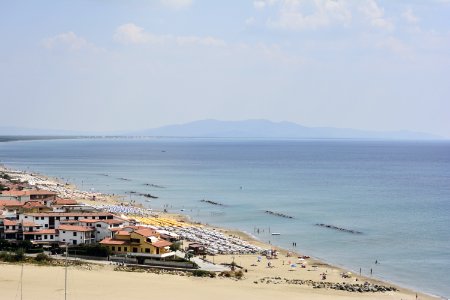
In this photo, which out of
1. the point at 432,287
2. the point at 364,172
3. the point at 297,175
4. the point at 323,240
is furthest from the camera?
the point at 364,172

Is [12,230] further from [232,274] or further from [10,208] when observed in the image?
[232,274]

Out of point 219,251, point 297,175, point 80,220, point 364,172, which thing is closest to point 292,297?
point 219,251

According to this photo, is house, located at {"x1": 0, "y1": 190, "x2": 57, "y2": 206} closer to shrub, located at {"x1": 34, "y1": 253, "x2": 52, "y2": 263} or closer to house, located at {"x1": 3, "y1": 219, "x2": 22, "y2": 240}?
house, located at {"x1": 3, "y1": 219, "x2": 22, "y2": 240}

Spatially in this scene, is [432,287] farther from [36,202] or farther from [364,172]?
[364,172]

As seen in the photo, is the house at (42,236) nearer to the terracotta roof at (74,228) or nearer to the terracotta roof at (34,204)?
the terracotta roof at (74,228)

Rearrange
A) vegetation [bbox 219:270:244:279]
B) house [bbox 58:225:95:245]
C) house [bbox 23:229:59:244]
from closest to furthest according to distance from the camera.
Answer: vegetation [bbox 219:270:244:279] → house [bbox 58:225:95:245] → house [bbox 23:229:59:244]

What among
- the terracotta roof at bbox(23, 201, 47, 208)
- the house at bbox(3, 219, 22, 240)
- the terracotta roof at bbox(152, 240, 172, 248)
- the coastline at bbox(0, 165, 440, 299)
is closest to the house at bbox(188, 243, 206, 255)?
the coastline at bbox(0, 165, 440, 299)
